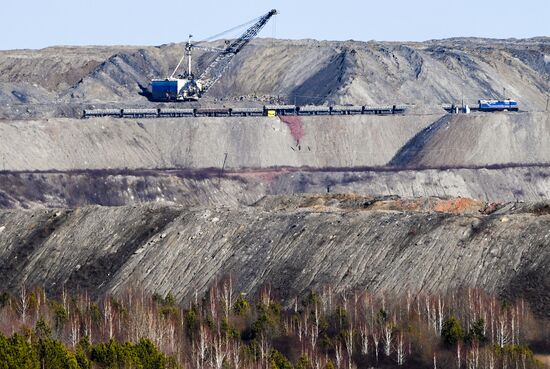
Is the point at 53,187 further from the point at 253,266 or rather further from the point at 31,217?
the point at 253,266

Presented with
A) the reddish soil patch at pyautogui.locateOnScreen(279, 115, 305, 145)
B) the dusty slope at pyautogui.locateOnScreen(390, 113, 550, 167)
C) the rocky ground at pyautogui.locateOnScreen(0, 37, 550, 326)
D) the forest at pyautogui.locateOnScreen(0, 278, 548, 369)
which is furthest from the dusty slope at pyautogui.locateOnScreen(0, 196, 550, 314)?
the reddish soil patch at pyautogui.locateOnScreen(279, 115, 305, 145)

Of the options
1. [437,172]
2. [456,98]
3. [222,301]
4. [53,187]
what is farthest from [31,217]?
[456,98]

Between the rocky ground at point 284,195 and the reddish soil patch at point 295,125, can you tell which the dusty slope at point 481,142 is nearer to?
the rocky ground at point 284,195

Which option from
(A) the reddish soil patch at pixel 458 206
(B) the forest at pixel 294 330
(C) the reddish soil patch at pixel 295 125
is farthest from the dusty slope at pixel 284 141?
(B) the forest at pixel 294 330

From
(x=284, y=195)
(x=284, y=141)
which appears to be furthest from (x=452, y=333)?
(x=284, y=141)

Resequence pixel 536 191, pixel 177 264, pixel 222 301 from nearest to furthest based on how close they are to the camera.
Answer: pixel 222 301 < pixel 177 264 < pixel 536 191

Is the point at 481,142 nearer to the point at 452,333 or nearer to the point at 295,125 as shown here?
the point at 295,125
